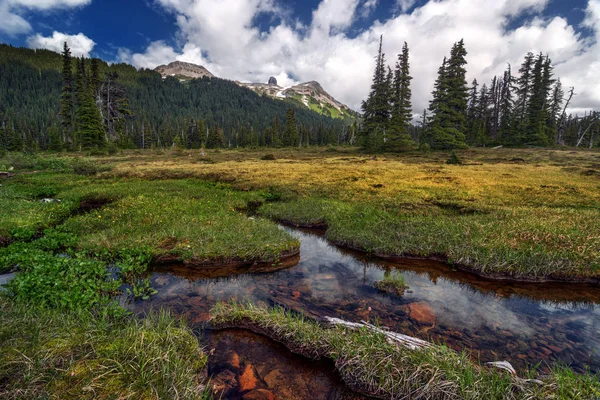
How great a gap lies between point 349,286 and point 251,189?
16.2 meters

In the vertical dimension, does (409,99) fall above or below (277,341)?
above

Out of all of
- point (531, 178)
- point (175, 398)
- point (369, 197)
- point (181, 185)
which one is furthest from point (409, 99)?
point (175, 398)

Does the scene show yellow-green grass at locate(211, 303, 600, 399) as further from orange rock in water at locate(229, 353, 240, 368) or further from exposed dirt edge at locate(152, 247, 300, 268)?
exposed dirt edge at locate(152, 247, 300, 268)

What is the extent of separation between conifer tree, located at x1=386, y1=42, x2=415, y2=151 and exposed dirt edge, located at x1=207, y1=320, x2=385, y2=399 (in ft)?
176

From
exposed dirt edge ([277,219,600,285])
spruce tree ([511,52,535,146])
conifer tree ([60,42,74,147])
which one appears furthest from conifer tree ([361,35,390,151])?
conifer tree ([60,42,74,147])

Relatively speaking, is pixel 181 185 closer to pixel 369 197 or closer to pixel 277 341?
pixel 369 197

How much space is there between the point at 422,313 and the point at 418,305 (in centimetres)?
41

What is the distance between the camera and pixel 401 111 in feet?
185

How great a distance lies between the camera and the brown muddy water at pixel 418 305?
20.6ft

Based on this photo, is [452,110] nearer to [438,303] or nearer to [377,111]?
[377,111]

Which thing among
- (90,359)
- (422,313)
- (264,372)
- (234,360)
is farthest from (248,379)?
(422,313)

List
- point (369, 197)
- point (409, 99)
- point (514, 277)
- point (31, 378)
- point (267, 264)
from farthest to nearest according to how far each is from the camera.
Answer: point (409, 99) < point (369, 197) < point (267, 264) < point (514, 277) < point (31, 378)

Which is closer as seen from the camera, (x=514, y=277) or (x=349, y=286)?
(x=349, y=286)

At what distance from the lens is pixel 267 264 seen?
36.3 ft
